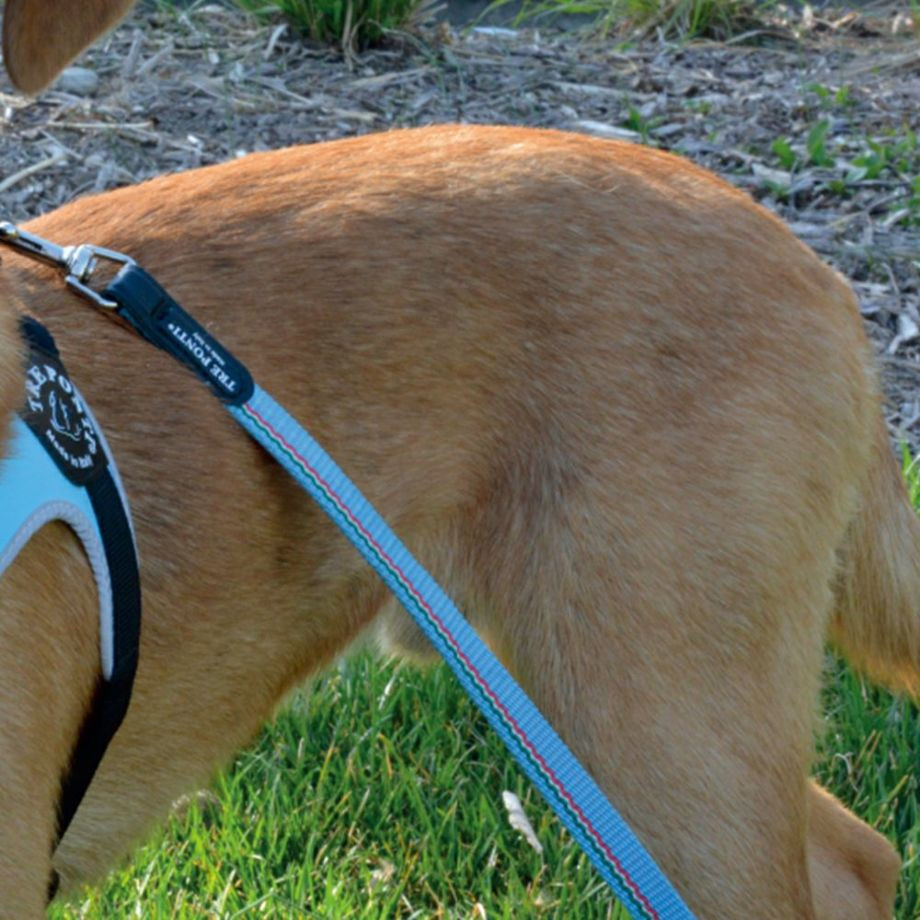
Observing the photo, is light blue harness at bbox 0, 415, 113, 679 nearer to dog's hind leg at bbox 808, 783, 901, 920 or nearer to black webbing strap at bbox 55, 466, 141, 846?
black webbing strap at bbox 55, 466, 141, 846

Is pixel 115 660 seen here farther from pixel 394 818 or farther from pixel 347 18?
pixel 347 18

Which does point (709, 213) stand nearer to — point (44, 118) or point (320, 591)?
point (320, 591)

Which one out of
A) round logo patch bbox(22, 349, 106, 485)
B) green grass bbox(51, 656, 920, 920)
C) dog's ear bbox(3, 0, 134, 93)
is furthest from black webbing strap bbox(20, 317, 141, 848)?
green grass bbox(51, 656, 920, 920)

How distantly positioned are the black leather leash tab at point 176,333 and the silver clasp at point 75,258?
0.08 feet

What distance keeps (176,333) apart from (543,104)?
378 cm

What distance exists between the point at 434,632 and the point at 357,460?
15.9 inches

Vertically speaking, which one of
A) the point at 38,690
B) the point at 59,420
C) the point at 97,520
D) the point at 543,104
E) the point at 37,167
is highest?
the point at 59,420

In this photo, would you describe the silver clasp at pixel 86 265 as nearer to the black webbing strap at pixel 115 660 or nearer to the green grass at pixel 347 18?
the black webbing strap at pixel 115 660

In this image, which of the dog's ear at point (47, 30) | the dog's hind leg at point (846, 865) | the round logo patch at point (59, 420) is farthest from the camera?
the dog's hind leg at point (846, 865)

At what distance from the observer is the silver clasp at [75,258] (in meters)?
2.21

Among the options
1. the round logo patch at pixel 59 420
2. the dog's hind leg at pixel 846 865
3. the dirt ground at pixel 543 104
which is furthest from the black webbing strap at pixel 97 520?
the dirt ground at pixel 543 104

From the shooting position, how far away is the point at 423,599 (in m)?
2.10

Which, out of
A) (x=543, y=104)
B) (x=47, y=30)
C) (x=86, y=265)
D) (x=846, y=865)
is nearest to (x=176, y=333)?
(x=86, y=265)

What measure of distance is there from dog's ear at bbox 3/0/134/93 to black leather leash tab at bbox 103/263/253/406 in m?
0.34
